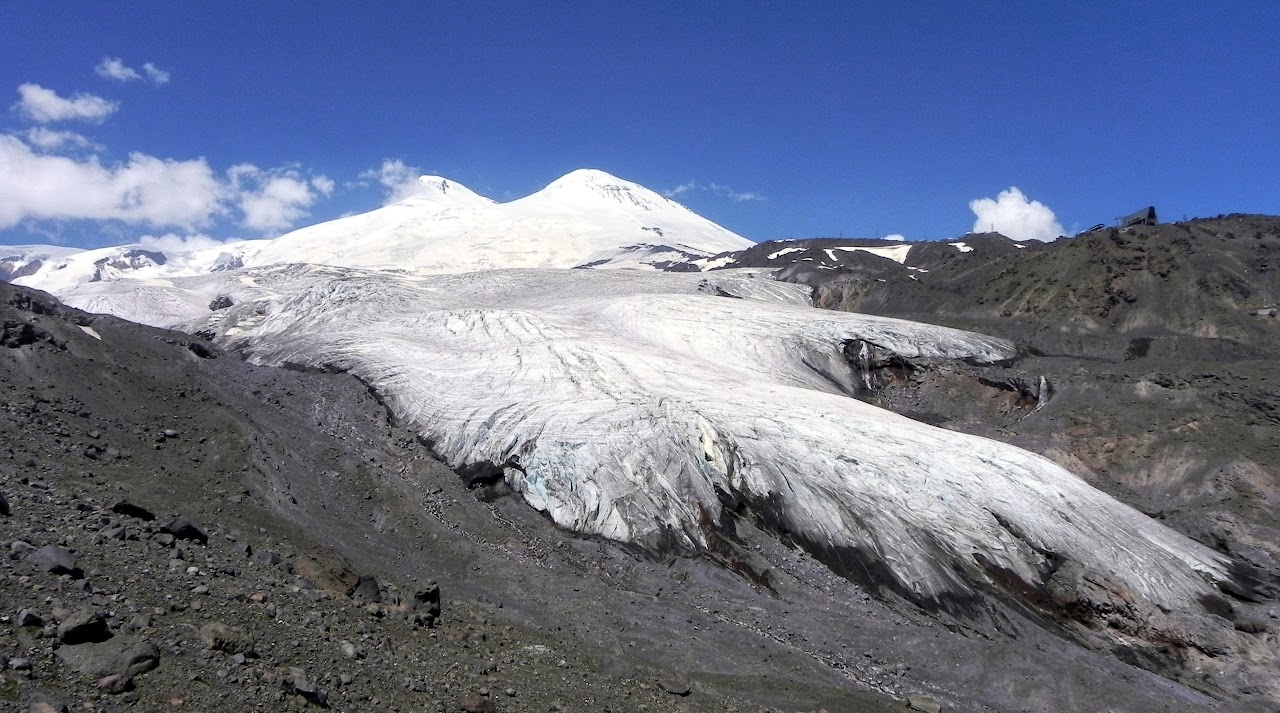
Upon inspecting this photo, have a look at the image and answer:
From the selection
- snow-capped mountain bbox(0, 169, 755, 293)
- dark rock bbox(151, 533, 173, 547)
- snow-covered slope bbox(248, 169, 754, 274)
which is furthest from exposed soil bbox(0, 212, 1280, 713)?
snow-covered slope bbox(248, 169, 754, 274)

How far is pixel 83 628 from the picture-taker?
7203mm

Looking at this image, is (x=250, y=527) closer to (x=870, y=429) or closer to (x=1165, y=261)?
(x=870, y=429)

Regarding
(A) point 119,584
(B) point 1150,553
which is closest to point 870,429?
(B) point 1150,553

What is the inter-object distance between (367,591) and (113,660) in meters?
4.85

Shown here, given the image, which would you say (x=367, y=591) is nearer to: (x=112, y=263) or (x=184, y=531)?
(x=184, y=531)

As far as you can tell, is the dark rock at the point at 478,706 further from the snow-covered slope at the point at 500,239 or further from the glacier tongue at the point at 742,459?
the snow-covered slope at the point at 500,239

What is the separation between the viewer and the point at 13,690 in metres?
6.28

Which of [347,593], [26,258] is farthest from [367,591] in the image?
[26,258]

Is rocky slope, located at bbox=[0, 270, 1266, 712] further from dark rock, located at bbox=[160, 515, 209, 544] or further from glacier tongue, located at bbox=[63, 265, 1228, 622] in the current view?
glacier tongue, located at bbox=[63, 265, 1228, 622]

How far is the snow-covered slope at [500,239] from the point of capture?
134750mm

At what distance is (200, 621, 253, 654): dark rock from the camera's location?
807 cm

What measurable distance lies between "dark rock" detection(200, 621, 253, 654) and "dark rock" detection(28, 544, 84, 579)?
163 cm

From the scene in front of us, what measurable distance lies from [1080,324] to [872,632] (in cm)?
4197

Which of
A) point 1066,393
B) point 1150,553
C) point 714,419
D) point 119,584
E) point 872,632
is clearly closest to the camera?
point 119,584
